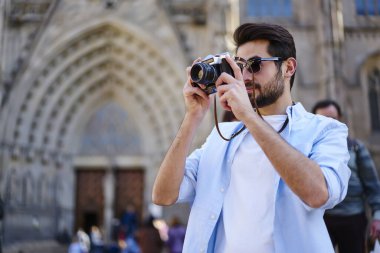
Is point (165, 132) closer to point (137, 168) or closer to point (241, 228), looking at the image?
point (137, 168)

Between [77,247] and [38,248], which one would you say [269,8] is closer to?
[77,247]

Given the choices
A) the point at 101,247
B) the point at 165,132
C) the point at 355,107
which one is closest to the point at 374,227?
the point at 101,247

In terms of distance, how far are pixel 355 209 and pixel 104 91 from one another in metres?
13.9

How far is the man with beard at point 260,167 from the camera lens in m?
1.50

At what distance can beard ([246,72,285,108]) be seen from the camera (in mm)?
1758

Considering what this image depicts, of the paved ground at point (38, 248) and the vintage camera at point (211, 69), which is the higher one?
the vintage camera at point (211, 69)

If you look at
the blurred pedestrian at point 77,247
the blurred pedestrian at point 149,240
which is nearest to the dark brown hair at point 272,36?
the blurred pedestrian at point 149,240

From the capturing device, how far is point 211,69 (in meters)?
1.70

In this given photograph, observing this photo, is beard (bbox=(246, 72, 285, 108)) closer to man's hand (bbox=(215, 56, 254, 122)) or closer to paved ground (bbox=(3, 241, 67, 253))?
man's hand (bbox=(215, 56, 254, 122))

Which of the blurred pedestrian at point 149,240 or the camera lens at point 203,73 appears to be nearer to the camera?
the camera lens at point 203,73

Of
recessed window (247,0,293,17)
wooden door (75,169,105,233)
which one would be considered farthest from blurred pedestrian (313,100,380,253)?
recessed window (247,0,293,17)

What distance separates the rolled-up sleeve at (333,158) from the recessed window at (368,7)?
18215 mm

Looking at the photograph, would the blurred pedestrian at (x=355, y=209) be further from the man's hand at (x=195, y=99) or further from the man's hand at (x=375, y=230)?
the man's hand at (x=195, y=99)

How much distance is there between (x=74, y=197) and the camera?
1602 cm
